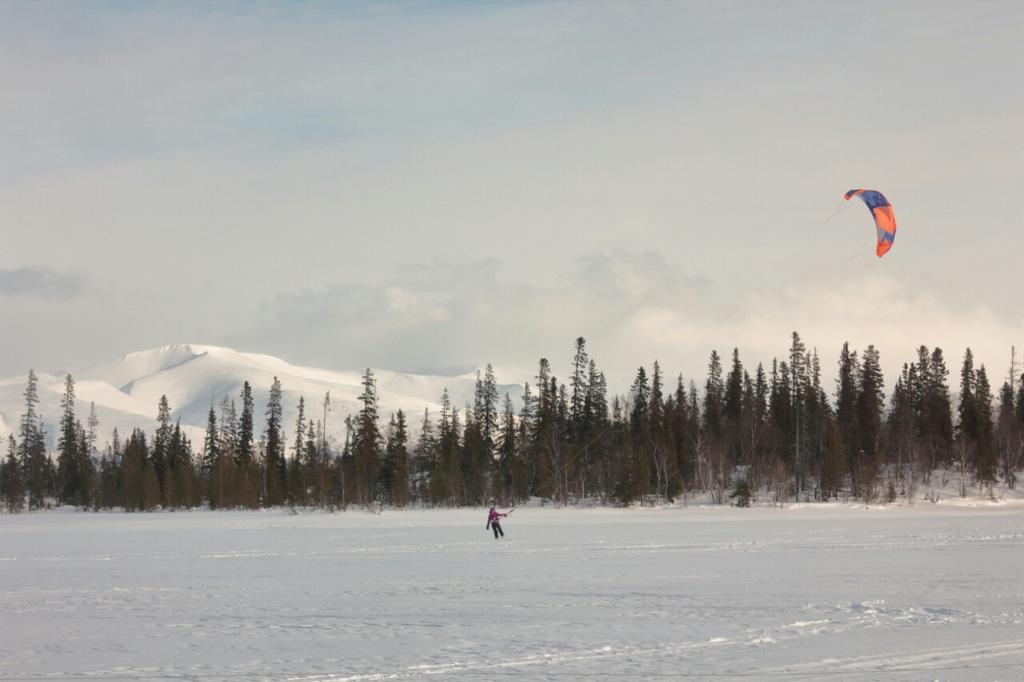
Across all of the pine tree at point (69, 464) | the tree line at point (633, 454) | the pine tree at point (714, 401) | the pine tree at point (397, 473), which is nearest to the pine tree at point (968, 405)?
the tree line at point (633, 454)

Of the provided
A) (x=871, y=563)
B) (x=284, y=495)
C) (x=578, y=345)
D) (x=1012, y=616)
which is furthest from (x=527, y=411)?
(x=1012, y=616)

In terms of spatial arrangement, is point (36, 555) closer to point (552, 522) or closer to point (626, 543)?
point (626, 543)

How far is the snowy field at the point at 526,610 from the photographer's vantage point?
1537 centimetres

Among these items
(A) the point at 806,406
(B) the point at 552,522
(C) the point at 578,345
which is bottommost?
(B) the point at 552,522

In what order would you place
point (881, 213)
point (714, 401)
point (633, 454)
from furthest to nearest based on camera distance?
point (714, 401) < point (633, 454) < point (881, 213)

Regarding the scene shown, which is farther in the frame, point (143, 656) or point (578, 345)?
point (578, 345)

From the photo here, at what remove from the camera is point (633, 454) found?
296ft

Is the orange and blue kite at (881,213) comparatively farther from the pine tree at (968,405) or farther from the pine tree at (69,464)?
the pine tree at (69,464)

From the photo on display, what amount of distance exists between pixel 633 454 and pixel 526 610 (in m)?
70.1

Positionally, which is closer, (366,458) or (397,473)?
(397,473)

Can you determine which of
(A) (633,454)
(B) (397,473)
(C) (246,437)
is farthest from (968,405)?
(C) (246,437)

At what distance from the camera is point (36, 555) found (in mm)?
38250

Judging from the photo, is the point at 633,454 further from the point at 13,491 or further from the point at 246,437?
the point at 13,491

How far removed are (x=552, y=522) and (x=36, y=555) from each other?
27739 mm
